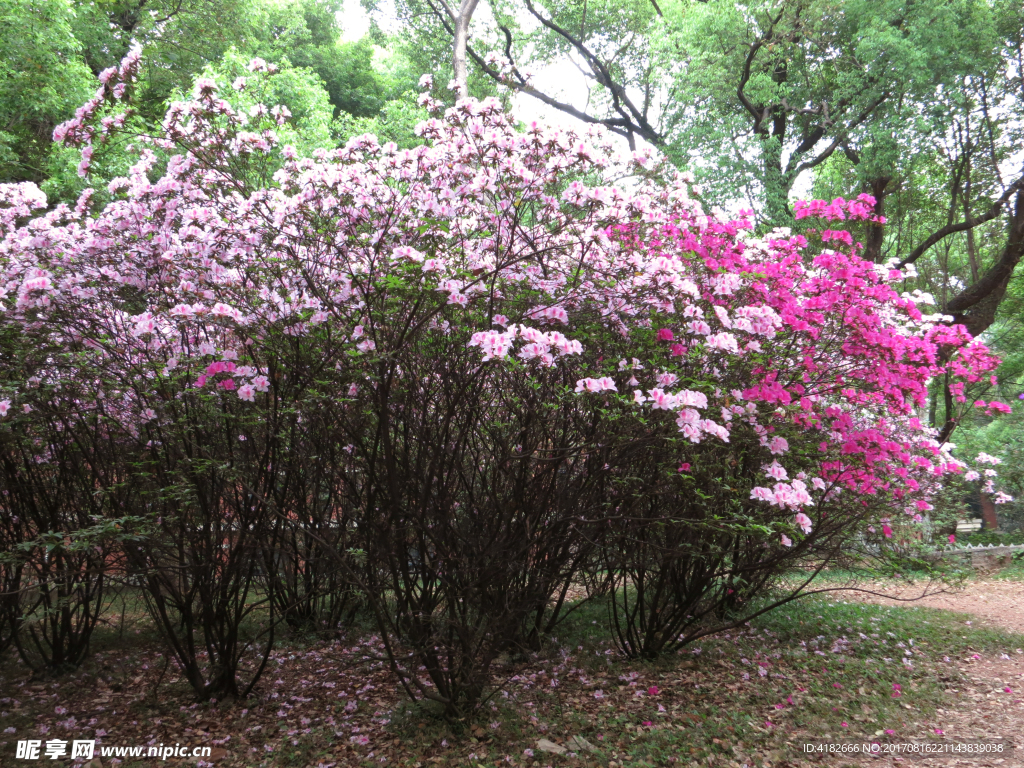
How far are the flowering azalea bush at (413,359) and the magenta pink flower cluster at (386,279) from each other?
0.06 ft

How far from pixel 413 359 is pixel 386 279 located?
568 mm

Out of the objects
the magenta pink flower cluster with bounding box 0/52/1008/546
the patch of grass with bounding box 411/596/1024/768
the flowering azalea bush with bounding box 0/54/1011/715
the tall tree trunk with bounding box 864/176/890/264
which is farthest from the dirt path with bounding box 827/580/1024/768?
the tall tree trunk with bounding box 864/176/890/264

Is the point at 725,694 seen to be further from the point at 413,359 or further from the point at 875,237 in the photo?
the point at 875,237

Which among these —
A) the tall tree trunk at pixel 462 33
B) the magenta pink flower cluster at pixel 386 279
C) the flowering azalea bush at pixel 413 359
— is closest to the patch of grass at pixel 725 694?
the flowering azalea bush at pixel 413 359

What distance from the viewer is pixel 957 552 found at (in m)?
A: 12.0

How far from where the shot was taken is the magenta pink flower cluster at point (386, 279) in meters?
3.46

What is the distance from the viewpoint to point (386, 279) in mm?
3139

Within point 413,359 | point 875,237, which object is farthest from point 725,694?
point 875,237

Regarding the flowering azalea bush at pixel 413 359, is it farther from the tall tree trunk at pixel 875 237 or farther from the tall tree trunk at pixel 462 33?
the tall tree trunk at pixel 875 237

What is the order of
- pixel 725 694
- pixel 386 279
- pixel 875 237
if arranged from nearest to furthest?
pixel 386 279
pixel 725 694
pixel 875 237

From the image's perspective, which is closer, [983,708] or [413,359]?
[413,359]

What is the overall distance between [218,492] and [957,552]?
12.8m

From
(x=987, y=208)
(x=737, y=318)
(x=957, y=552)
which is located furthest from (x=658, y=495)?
(x=987, y=208)

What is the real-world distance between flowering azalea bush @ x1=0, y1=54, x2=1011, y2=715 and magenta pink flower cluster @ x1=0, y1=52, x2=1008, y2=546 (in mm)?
19
